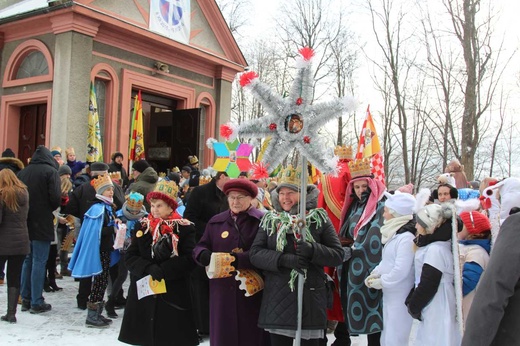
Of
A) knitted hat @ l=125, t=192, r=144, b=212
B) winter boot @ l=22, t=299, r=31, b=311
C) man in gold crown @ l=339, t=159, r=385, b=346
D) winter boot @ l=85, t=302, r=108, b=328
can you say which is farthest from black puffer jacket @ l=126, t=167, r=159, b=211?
man in gold crown @ l=339, t=159, r=385, b=346

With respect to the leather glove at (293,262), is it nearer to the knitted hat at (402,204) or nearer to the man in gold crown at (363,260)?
the man in gold crown at (363,260)

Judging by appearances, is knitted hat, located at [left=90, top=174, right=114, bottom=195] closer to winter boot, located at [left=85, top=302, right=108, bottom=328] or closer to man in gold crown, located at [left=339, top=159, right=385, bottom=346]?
winter boot, located at [left=85, top=302, right=108, bottom=328]

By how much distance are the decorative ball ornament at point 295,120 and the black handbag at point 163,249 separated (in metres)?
1.20

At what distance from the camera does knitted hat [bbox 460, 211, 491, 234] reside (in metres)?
4.32

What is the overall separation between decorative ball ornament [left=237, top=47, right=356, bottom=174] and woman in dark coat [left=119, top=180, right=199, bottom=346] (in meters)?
1.14

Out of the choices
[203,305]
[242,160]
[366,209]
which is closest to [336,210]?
[366,209]

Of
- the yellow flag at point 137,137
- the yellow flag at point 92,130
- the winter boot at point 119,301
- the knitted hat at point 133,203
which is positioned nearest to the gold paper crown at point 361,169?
the knitted hat at point 133,203

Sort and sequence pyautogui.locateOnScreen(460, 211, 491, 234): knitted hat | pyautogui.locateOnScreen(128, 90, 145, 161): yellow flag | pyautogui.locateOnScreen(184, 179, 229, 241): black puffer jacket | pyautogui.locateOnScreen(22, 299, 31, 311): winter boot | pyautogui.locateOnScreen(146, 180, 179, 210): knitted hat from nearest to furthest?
pyautogui.locateOnScreen(460, 211, 491, 234): knitted hat → pyautogui.locateOnScreen(146, 180, 179, 210): knitted hat → pyautogui.locateOnScreen(184, 179, 229, 241): black puffer jacket → pyautogui.locateOnScreen(22, 299, 31, 311): winter boot → pyautogui.locateOnScreen(128, 90, 145, 161): yellow flag

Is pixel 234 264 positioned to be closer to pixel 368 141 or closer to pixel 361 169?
pixel 361 169

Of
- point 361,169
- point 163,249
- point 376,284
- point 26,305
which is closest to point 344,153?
point 361,169

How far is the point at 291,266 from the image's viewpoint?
3988 mm

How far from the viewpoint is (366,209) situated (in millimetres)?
5102

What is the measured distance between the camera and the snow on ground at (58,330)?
221 inches

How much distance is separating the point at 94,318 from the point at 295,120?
3.74 m
